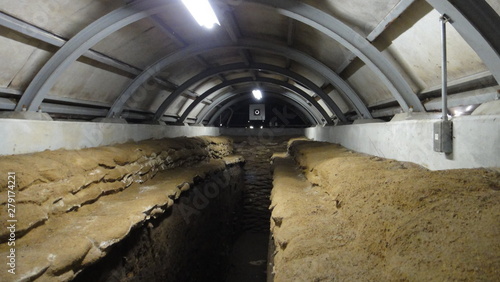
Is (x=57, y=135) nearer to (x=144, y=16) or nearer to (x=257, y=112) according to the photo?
(x=144, y=16)

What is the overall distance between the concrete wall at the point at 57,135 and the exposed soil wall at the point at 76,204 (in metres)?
0.24

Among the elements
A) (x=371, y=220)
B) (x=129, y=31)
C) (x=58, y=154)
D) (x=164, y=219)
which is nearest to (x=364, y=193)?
(x=371, y=220)

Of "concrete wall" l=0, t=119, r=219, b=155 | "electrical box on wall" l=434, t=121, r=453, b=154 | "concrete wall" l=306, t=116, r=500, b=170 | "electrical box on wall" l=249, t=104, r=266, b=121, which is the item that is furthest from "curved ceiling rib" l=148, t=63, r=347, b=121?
"electrical box on wall" l=249, t=104, r=266, b=121

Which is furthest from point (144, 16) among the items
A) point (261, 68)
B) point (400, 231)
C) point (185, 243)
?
point (261, 68)

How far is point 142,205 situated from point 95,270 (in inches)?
51.9

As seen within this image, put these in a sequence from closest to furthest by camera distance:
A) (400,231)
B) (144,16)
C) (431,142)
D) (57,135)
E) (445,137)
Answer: (400,231) → (445,137) → (431,142) → (57,135) → (144,16)

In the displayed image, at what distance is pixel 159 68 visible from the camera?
7680mm

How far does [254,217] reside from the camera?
12133 mm

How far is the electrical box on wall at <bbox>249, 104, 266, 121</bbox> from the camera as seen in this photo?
20.7 meters

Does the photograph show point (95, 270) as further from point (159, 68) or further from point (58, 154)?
point (159, 68)

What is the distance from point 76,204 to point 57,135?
1484 millimetres

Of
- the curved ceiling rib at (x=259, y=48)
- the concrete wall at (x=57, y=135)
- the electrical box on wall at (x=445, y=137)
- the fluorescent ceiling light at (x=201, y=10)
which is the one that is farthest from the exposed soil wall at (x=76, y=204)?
the electrical box on wall at (x=445, y=137)

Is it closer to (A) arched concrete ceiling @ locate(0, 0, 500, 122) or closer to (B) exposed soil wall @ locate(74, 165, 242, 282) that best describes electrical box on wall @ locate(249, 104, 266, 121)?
(B) exposed soil wall @ locate(74, 165, 242, 282)

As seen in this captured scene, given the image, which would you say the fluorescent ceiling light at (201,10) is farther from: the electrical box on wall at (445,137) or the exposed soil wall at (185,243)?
the electrical box on wall at (445,137)
